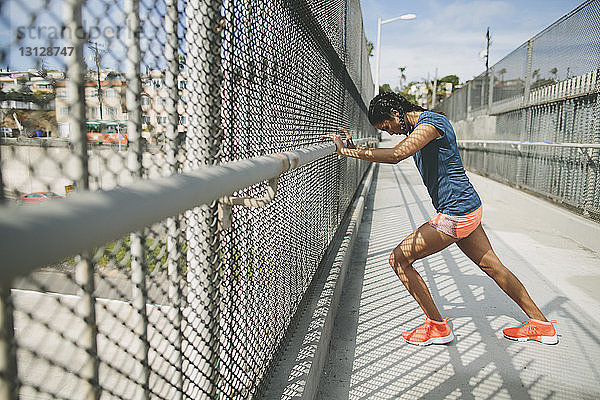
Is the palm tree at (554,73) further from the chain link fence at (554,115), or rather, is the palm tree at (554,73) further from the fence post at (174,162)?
the fence post at (174,162)

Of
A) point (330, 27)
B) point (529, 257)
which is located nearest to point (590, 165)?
point (529, 257)

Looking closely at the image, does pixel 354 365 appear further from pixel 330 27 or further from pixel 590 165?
pixel 590 165

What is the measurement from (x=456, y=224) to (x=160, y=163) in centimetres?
245

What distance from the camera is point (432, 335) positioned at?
3.32 metres

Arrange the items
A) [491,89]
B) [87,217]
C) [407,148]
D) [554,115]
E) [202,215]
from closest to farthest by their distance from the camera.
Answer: [87,217] < [202,215] < [407,148] < [554,115] < [491,89]

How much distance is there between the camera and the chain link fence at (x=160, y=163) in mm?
737

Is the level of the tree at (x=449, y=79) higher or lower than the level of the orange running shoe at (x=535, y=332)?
higher

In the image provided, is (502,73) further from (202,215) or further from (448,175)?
(202,215)

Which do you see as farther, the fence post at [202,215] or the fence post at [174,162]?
the fence post at [202,215]

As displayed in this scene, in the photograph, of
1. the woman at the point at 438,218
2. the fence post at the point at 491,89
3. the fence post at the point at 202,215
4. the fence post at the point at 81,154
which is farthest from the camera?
the fence post at the point at 491,89

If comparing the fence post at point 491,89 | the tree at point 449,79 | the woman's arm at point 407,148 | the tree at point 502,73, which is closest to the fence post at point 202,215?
the woman's arm at point 407,148

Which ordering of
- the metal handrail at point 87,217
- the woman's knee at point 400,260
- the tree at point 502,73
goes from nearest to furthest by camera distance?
the metal handrail at point 87,217 < the woman's knee at point 400,260 < the tree at point 502,73

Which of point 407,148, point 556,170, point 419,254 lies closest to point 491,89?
point 556,170

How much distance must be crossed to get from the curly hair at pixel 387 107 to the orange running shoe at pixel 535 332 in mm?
1756
